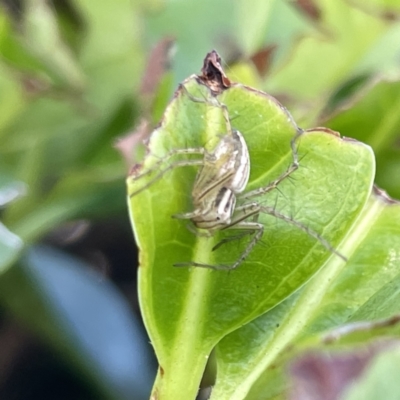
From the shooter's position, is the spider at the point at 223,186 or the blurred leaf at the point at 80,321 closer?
the spider at the point at 223,186

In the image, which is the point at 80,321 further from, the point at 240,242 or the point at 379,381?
→ the point at 379,381

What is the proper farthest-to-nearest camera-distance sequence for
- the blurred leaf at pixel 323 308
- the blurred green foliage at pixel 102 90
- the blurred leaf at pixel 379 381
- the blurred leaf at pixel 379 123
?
1. the blurred green foliage at pixel 102 90
2. the blurred leaf at pixel 379 123
3. the blurred leaf at pixel 323 308
4. the blurred leaf at pixel 379 381

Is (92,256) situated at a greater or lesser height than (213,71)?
lesser

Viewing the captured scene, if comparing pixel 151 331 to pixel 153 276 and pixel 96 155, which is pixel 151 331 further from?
pixel 96 155

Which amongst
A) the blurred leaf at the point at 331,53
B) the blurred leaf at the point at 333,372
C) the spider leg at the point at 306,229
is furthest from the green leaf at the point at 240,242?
the blurred leaf at the point at 331,53

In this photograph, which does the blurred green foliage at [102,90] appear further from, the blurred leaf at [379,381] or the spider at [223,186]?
the blurred leaf at [379,381]

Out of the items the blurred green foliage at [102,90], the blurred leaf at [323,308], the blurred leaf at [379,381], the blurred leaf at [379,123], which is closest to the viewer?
the blurred leaf at [379,381]

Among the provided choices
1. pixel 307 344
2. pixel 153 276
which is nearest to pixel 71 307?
pixel 153 276

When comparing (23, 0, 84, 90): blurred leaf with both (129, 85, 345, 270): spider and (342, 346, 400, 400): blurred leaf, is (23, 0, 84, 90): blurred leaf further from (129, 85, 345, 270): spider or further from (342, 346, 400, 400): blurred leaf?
(342, 346, 400, 400): blurred leaf
